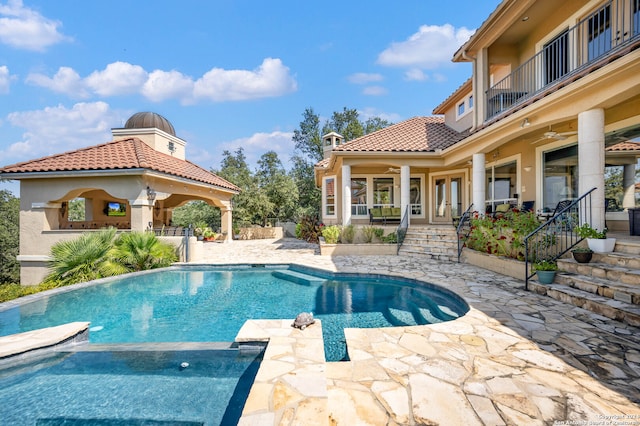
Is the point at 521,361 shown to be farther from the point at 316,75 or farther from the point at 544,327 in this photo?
the point at 316,75

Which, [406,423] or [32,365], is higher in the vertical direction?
[406,423]

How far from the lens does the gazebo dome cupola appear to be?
637 inches

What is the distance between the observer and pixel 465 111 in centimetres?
1419

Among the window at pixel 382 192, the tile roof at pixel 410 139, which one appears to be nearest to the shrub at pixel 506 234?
the tile roof at pixel 410 139

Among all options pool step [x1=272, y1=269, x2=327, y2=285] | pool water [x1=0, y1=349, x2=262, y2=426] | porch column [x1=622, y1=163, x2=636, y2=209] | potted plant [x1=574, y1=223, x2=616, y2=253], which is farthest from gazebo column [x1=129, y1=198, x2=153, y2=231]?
porch column [x1=622, y1=163, x2=636, y2=209]

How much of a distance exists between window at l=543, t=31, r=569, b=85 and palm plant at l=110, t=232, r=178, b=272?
13921 millimetres

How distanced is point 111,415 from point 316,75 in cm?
2871

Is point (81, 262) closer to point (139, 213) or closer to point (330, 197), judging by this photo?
point (139, 213)

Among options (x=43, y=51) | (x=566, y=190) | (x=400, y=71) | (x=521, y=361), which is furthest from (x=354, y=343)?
(x=400, y=71)

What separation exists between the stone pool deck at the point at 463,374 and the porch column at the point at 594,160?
267 cm

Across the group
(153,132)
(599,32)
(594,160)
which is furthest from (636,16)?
(153,132)

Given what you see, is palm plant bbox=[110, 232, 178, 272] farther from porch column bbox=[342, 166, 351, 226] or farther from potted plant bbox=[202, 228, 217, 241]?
potted plant bbox=[202, 228, 217, 241]

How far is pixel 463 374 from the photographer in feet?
9.89

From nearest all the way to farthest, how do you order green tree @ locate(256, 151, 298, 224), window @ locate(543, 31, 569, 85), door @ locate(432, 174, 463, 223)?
window @ locate(543, 31, 569, 85) < door @ locate(432, 174, 463, 223) < green tree @ locate(256, 151, 298, 224)
